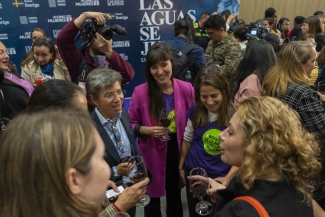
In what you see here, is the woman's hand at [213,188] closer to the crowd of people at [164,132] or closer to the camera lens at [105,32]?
the crowd of people at [164,132]

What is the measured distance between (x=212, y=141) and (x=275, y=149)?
934 millimetres

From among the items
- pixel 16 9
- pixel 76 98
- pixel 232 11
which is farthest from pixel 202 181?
pixel 232 11

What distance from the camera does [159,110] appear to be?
2.32 meters

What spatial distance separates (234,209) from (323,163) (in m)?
0.61

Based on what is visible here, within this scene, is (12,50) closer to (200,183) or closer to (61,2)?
(61,2)

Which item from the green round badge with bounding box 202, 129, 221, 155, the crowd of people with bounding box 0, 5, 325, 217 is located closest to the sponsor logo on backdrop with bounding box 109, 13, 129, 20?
the crowd of people with bounding box 0, 5, 325, 217

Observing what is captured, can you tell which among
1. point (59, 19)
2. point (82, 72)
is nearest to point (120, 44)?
point (59, 19)

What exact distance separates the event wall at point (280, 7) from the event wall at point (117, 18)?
7.41 feet

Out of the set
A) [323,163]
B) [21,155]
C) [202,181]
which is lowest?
[202,181]

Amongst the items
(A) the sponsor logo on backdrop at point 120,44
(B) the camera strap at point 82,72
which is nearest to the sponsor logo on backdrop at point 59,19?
(A) the sponsor logo on backdrop at point 120,44

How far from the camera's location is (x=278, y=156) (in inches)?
43.4

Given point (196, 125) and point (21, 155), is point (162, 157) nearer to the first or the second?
point (196, 125)

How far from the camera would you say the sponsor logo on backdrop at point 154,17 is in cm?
544

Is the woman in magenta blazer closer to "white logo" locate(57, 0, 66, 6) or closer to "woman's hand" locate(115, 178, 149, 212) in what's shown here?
"woman's hand" locate(115, 178, 149, 212)
